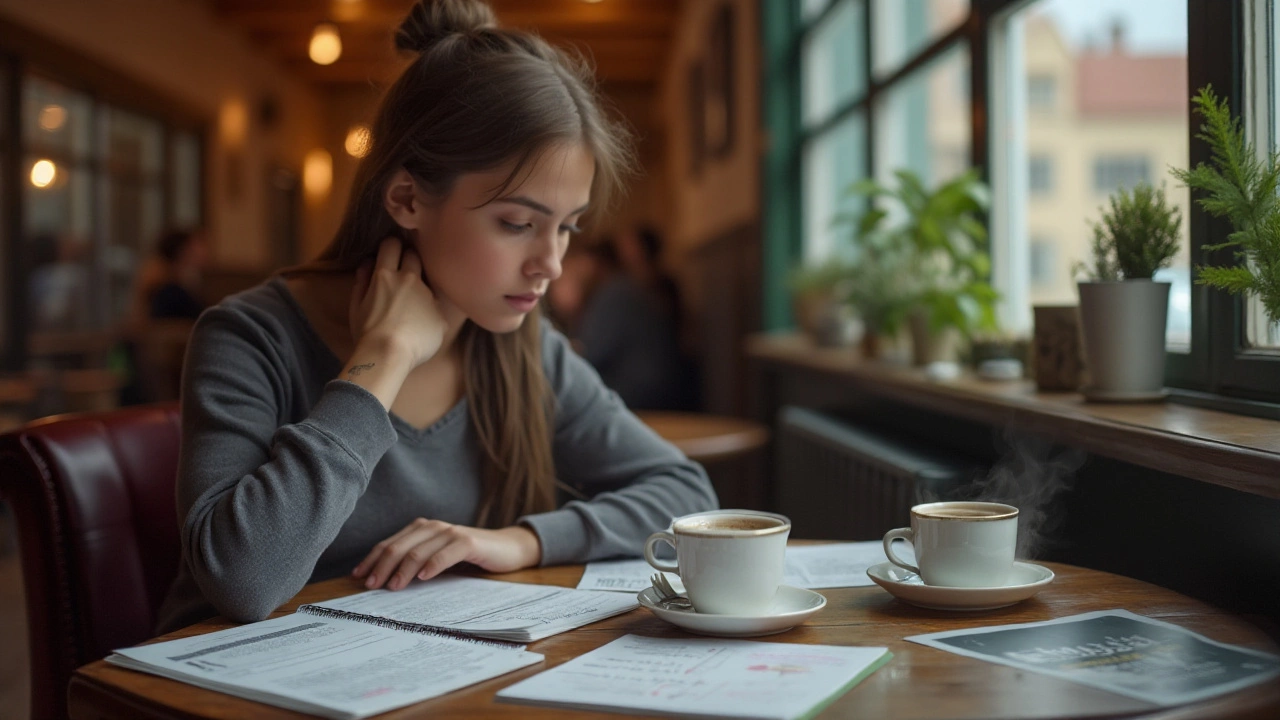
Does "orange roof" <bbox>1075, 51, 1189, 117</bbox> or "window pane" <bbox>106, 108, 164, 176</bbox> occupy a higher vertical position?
"window pane" <bbox>106, 108, 164, 176</bbox>

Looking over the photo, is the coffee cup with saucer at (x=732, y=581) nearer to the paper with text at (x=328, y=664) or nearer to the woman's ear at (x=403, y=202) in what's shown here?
the paper with text at (x=328, y=664)

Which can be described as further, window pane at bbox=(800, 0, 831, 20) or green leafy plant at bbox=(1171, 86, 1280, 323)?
window pane at bbox=(800, 0, 831, 20)

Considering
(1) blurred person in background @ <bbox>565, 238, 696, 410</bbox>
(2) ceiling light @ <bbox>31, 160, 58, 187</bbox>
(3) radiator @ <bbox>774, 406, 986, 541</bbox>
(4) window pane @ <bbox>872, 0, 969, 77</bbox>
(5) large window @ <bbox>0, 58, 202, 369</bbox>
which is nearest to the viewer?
(3) radiator @ <bbox>774, 406, 986, 541</bbox>

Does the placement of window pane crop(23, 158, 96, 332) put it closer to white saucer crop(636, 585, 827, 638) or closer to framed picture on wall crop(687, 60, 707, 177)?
framed picture on wall crop(687, 60, 707, 177)

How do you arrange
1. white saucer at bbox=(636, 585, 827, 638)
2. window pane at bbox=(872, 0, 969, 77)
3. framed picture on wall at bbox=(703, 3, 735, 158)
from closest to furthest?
white saucer at bbox=(636, 585, 827, 638), window pane at bbox=(872, 0, 969, 77), framed picture on wall at bbox=(703, 3, 735, 158)

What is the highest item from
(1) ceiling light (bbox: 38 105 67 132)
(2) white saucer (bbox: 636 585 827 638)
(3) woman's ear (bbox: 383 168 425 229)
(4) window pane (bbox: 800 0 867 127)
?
(1) ceiling light (bbox: 38 105 67 132)

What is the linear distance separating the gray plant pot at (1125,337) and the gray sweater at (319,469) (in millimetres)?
575

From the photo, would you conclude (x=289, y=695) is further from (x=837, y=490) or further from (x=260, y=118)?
(x=260, y=118)

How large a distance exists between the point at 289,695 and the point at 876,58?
10.3 feet

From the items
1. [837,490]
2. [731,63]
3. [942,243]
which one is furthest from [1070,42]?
[731,63]

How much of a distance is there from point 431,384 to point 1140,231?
0.98m

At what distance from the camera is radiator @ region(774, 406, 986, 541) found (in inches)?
76.2

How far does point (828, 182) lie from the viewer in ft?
14.6

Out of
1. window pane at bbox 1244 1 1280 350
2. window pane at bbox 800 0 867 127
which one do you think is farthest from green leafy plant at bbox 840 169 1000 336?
window pane at bbox 800 0 867 127
